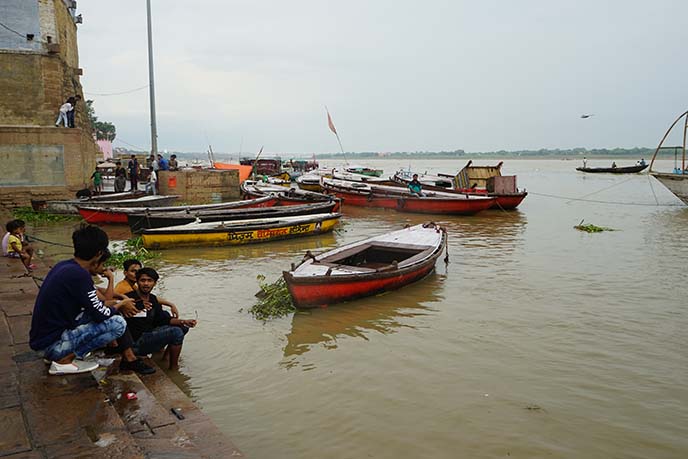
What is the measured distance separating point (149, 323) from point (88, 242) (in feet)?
4.80

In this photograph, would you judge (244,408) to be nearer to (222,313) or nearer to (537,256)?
(222,313)

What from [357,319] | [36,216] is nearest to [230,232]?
[357,319]

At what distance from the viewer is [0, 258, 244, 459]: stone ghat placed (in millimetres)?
3326

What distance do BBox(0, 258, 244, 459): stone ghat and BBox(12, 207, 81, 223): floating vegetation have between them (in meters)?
12.9

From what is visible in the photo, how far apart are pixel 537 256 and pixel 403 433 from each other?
393 inches

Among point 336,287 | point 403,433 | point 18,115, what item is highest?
point 18,115

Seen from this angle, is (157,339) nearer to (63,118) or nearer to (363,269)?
(363,269)

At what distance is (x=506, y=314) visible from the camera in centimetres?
839

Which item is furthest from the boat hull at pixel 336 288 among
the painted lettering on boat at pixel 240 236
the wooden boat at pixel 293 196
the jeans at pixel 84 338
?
the wooden boat at pixel 293 196

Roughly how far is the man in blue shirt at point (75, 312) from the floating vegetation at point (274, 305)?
12.0 feet

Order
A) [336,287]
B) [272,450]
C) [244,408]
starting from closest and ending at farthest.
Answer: [272,450] < [244,408] < [336,287]

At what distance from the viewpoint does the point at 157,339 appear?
17.2ft

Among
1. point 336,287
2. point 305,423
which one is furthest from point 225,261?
point 305,423

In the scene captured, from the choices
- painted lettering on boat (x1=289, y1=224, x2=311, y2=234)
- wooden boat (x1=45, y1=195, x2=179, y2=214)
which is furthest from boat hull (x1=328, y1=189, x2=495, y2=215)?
wooden boat (x1=45, y1=195, x2=179, y2=214)
